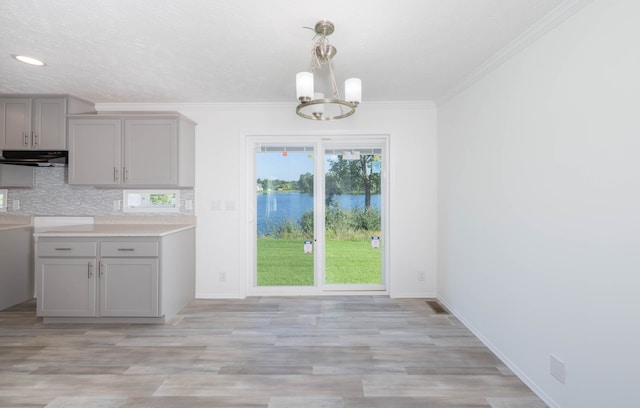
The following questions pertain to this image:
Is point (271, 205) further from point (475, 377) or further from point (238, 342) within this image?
point (475, 377)

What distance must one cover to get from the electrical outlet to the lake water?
8.53 feet

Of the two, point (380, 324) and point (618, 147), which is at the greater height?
point (618, 147)

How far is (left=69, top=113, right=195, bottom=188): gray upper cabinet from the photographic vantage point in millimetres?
3424

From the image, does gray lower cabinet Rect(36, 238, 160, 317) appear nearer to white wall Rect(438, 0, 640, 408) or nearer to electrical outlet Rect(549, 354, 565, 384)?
white wall Rect(438, 0, 640, 408)

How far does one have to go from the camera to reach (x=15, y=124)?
3.36 meters

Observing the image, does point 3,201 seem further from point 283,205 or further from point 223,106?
point 283,205

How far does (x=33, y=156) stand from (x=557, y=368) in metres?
5.09

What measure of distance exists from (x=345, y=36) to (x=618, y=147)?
173cm

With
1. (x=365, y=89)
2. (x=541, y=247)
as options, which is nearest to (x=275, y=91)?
(x=365, y=89)

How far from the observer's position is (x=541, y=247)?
6.54 feet

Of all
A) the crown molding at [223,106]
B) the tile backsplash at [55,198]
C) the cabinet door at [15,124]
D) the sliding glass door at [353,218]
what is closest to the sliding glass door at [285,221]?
the sliding glass door at [353,218]

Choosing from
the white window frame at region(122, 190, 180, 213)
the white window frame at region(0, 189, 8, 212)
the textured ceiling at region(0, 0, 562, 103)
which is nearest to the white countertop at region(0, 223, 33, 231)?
the white window frame at region(0, 189, 8, 212)

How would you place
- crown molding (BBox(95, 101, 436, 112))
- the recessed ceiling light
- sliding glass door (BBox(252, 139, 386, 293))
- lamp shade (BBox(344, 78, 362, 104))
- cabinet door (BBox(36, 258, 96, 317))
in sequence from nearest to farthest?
lamp shade (BBox(344, 78, 362, 104)), the recessed ceiling light, cabinet door (BBox(36, 258, 96, 317)), crown molding (BBox(95, 101, 436, 112)), sliding glass door (BBox(252, 139, 386, 293))

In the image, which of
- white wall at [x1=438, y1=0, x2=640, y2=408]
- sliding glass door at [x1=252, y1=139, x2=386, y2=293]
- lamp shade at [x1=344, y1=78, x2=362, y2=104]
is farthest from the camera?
sliding glass door at [x1=252, y1=139, x2=386, y2=293]
